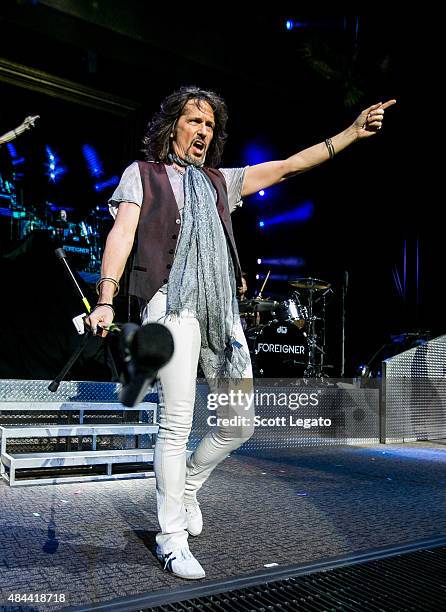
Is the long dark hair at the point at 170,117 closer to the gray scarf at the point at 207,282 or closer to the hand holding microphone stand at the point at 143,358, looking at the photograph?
the gray scarf at the point at 207,282

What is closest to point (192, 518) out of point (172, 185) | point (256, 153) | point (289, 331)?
point (172, 185)

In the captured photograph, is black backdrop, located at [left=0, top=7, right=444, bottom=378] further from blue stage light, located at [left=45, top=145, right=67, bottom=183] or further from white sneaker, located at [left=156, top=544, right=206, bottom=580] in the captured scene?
white sneaker, located at [left=156, top=544, right=206, bottom=580]

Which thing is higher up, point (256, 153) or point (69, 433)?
point (256, 153)

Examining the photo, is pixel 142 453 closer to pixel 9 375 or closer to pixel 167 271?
pixel 167 271

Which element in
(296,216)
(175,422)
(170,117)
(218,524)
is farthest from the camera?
(296,216)

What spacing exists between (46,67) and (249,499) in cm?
671

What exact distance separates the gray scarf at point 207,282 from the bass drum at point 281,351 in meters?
6.30

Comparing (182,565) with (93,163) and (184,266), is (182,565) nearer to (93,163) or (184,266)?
(184,266)

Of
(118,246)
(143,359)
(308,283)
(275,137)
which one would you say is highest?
(275,137)

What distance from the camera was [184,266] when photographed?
2.01 metres

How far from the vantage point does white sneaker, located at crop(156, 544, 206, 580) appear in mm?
1785

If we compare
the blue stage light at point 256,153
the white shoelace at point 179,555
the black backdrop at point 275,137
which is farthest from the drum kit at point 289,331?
the white shoelace at point 179,555

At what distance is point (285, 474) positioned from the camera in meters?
3.93

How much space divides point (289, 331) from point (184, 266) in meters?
7.23
